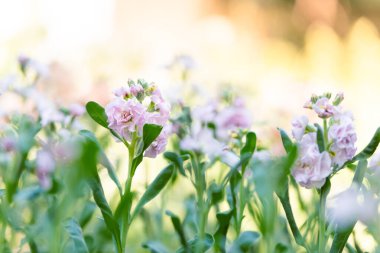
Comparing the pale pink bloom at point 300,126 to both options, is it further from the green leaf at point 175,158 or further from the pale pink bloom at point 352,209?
the green leaf at point 175,158

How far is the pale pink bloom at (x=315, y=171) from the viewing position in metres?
1.23

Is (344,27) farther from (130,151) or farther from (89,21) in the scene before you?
(130,151)

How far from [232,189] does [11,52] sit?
1.52 metres

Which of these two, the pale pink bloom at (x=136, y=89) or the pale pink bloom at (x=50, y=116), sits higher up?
the pale pink bloom at (x=136, y=89)

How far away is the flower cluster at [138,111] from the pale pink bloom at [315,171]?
0.23m

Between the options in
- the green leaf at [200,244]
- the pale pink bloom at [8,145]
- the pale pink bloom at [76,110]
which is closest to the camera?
the green leaf at [200,244]

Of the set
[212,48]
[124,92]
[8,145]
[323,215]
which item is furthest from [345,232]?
[212,48]

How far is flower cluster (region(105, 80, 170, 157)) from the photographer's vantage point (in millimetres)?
1241

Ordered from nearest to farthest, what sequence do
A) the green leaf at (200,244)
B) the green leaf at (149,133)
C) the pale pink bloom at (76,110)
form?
the green leaf at (149,133)
the green leaf at (200,244)
the pale pink bloom at (76,110)

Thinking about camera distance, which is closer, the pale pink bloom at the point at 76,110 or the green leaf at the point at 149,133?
the green leaf at the point at 149,133

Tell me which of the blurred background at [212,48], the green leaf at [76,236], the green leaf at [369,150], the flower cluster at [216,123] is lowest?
the blurred background at [212,48]

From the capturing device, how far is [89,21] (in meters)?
6.77

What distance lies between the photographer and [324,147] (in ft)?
4.16

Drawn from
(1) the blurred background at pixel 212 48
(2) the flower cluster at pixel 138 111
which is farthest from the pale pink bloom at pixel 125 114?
(1) the blurred background at pixel 212 48
